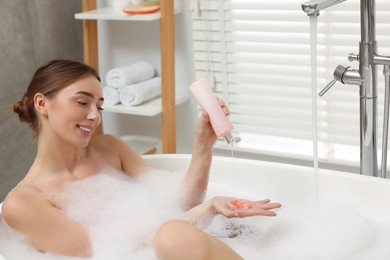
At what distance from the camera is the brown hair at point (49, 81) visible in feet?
5.75

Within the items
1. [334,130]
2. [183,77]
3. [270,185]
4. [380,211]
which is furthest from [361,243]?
[183,77]

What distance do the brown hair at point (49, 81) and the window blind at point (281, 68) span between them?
85cm

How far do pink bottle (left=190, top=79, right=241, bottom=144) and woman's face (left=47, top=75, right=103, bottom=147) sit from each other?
275 millimetres

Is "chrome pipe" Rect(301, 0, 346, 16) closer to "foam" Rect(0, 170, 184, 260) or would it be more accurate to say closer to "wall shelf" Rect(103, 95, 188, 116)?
"foam" Rect(0, 170, 184, 260)

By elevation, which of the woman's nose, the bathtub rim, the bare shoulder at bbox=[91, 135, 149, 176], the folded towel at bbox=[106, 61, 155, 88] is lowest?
the bathtub rim

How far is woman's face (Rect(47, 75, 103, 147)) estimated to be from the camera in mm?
1746

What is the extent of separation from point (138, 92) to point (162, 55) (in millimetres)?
178

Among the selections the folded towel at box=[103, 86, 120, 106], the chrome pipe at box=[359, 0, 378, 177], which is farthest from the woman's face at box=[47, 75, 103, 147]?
the folded towel at box=[103, 86, 120, 106]

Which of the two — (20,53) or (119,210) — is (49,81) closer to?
(119,210)

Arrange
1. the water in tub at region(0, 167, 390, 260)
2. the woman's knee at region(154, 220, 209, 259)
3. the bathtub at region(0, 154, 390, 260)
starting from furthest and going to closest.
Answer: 1. the bathtub at region(0, 154, 390, 260)
2. the water in tub at region(0, 167, 390, 260)
3. the woman's knee at region(154, 220, 209, 259)

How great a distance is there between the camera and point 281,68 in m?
2.47

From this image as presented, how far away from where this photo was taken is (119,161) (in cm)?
199

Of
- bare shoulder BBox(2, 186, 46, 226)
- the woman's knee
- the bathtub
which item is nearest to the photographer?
the woman's knee

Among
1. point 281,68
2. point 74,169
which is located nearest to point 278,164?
point 281,68
